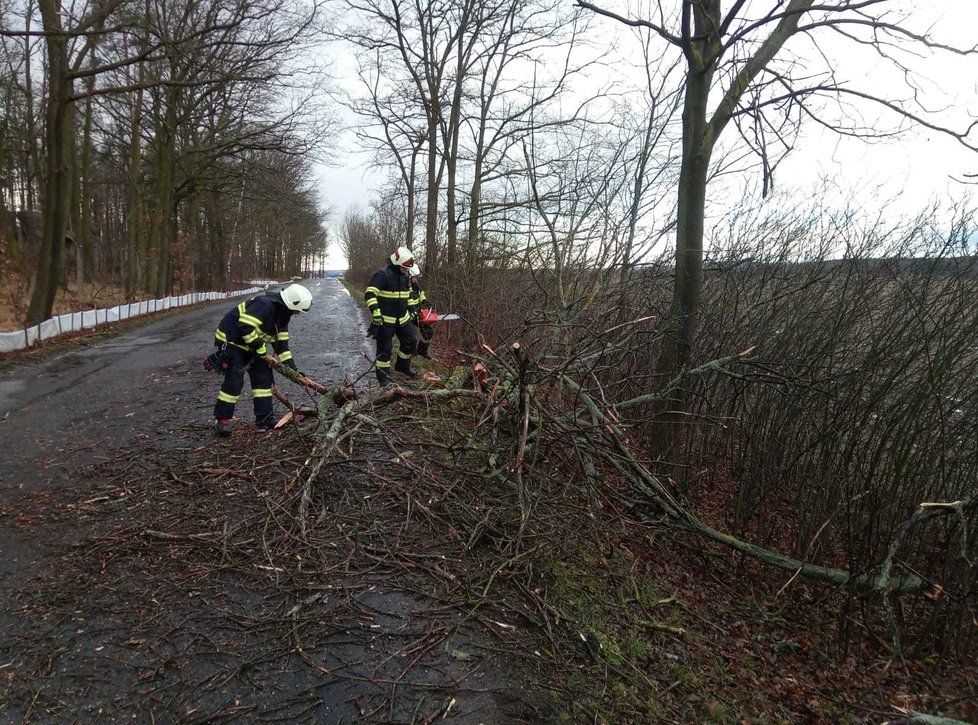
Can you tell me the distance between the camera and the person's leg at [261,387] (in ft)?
18.4

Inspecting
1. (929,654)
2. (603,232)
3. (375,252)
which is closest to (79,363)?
(603,232)

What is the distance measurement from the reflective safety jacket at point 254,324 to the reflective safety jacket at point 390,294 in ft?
6.61

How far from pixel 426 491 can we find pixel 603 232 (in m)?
4.21

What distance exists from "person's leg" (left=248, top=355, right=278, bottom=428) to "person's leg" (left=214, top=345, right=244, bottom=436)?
140 millimetres

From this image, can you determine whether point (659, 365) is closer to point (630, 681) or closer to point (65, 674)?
point (630, 681)

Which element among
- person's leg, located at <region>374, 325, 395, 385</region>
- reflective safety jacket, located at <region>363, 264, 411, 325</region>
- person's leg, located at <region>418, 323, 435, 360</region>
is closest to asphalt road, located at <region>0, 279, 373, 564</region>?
person's leg, located at <region>374, 325, 395, 385</region>

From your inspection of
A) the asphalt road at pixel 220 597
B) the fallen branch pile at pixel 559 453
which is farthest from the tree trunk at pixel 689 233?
the asphalt road at pixel 220 597

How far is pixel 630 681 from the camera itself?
3.10 m

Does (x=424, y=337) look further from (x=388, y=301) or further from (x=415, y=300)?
(x=388, y=301)

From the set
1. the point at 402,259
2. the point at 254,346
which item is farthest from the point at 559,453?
the point at 402,259

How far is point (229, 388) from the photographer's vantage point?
214 inches

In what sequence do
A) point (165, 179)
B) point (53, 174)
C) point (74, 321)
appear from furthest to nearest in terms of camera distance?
point (165, 179), point (74, 321), point (53, 174)

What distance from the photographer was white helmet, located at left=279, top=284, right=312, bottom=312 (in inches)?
217

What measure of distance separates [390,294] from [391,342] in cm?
71
